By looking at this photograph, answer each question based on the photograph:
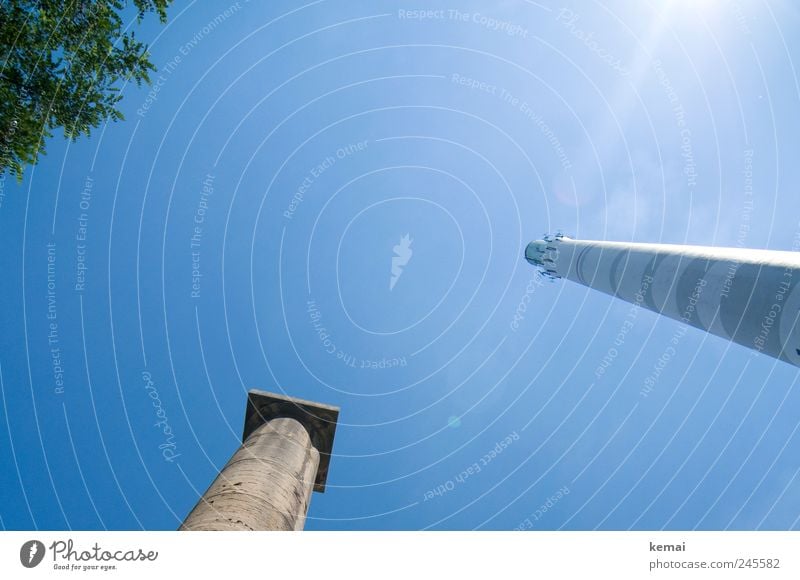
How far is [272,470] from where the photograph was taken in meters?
11.7

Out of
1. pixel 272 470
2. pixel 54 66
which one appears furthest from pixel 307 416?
pixel 54 66

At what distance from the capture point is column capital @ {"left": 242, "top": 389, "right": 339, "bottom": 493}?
15.2m

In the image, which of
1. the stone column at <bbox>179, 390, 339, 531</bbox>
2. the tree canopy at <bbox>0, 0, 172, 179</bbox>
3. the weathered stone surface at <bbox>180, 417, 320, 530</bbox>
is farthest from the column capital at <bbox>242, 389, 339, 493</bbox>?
the tree canopy at <bbox>0, 0, 172, 179</bbox>

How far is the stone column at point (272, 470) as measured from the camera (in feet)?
31.2

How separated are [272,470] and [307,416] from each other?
3.64 meters

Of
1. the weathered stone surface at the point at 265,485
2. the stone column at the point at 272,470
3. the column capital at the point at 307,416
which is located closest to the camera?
the weathered stone surface at the point at 265,485

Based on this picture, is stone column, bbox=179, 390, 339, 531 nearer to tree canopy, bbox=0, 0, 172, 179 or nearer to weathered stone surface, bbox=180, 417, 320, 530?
weathered stone surface, bbox=180, 417, 320, 530

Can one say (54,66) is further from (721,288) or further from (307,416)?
(721,288)

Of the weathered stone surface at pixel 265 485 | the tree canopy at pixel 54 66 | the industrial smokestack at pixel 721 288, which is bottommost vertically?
the weathered stone surface at pixel 265 485

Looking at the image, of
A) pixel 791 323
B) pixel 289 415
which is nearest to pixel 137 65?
pixel 289 415

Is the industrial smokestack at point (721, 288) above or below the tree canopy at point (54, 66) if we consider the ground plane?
below

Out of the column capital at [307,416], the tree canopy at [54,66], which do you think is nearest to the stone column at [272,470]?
the column capital at [307,416]

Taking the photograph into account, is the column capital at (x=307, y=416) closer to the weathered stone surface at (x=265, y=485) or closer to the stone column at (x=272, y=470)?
the stone column at (x=272, y=470)
